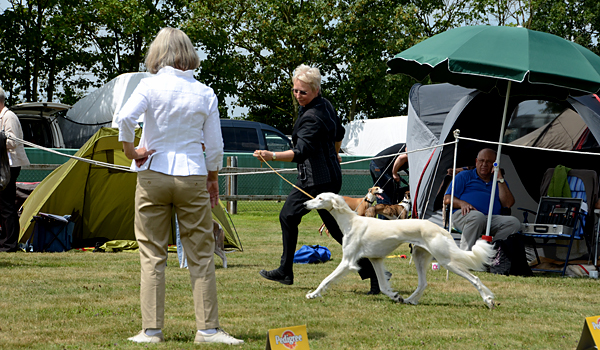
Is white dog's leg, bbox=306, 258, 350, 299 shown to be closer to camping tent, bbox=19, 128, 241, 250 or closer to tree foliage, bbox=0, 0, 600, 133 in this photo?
camping tent, bbox=19, 128, 241, 250

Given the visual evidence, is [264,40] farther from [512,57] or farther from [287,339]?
[287,339]

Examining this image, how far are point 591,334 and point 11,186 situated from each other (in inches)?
251

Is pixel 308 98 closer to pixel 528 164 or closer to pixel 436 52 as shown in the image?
pixel 436 52

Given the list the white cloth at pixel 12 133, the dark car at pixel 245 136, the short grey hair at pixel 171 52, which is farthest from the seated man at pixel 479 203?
the dark car at pixel 245 136

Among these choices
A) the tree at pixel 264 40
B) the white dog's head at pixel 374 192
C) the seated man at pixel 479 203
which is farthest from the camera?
the tree at pixel 264 40

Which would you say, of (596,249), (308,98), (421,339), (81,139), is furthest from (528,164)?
(81,139)

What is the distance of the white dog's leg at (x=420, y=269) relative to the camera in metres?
5.03

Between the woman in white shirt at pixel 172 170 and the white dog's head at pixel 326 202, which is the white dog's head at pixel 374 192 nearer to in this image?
the white dog's head at pixel 326 202

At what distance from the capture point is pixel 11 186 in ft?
24.4

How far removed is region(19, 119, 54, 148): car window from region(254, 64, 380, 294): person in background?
9.73 meters

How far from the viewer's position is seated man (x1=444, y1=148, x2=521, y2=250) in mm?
6871

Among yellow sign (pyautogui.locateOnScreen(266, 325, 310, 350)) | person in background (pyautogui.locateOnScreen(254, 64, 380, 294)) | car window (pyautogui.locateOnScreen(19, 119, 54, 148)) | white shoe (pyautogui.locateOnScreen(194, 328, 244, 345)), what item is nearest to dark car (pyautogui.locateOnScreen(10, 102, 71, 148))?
car window (pyautogui.locateOnScreen(19, 119, 54, 148))

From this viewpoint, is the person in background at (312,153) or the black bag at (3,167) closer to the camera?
the person in background at (312,153)

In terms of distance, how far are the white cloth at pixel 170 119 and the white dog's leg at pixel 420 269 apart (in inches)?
88.2
